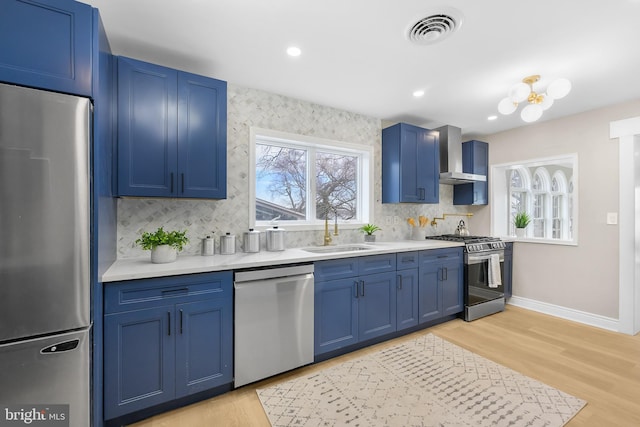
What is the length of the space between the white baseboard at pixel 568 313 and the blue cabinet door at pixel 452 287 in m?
1.26

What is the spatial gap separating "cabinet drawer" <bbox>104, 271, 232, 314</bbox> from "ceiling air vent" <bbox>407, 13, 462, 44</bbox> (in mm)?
2141

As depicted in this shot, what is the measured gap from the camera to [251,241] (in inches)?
102

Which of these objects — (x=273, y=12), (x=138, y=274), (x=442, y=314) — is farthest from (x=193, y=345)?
(x=442, y=314)

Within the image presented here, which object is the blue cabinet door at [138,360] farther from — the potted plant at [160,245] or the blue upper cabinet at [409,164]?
the blue upper cabinet at [409,164]

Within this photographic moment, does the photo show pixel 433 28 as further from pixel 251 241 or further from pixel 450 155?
pixel 450 155

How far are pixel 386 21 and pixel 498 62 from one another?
117cm

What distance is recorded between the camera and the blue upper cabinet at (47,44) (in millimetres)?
1312

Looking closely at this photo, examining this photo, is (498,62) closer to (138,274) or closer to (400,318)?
(400,318)

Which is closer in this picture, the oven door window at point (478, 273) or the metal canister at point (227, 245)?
the metal canister at point (227, 245)

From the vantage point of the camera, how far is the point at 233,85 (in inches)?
107

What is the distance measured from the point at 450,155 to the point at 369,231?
1.66 meters

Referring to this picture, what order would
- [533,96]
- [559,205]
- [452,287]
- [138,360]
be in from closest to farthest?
[138,360] < [533,96] < [452,287] < [559,205]

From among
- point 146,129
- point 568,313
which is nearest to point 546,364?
point 568,313

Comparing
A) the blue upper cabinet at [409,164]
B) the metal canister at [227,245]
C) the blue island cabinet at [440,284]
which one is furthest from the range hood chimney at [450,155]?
the metal canister at [227,245]
